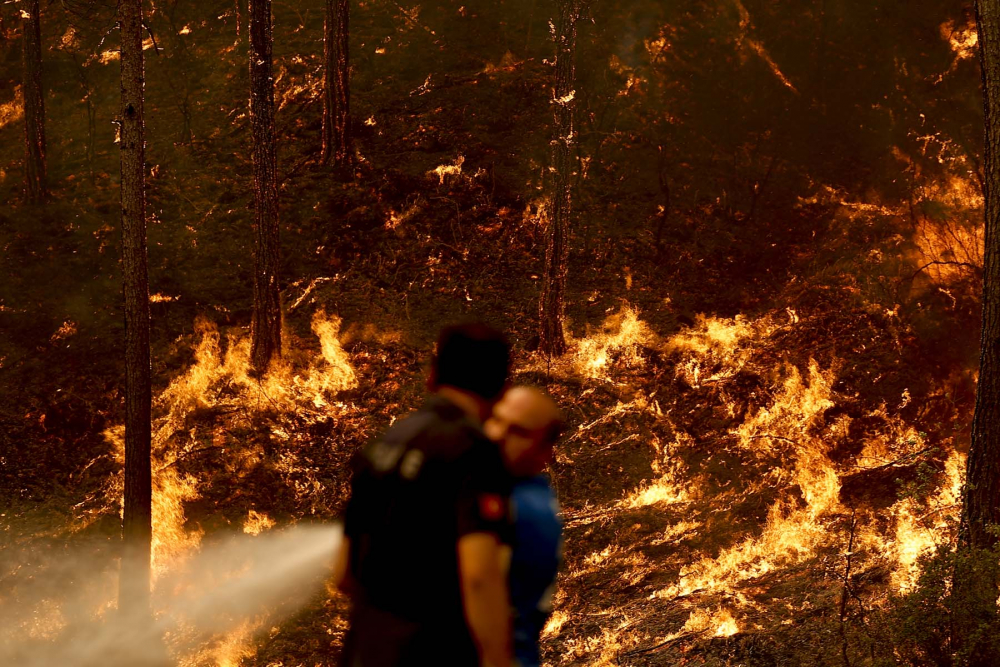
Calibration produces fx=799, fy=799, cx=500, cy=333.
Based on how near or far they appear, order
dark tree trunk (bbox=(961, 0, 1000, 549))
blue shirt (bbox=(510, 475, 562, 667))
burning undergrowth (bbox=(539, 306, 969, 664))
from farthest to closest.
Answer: burning undergrowth (bbox=(539, 306, 969, 664)), dark tree trunk (bbox=(961, 0, 1000, 549)), blue shirt (bbox=(510, 475, 562, 667))

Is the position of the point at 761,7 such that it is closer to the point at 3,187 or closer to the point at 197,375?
the point at 197,375

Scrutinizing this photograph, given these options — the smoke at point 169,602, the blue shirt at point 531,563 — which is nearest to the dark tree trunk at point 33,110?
the smoke at point 169,602

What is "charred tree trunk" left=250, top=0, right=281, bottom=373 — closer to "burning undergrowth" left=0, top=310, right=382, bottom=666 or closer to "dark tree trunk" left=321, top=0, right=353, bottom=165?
"burning undergrowth" left=0, top=310, right=382, bottom=666

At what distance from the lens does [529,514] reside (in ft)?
9.30

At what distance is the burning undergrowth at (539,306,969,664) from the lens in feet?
29.0

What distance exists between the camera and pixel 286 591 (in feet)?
35.7

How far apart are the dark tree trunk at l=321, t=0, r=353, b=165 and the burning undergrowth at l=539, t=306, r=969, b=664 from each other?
8056 mm

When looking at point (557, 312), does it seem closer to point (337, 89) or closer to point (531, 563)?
point (337, 89)

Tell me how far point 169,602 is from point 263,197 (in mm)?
6668

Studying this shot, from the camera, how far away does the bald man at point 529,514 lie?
111 inches

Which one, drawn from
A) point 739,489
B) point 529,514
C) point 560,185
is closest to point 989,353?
point 739,489

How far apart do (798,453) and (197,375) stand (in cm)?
1010

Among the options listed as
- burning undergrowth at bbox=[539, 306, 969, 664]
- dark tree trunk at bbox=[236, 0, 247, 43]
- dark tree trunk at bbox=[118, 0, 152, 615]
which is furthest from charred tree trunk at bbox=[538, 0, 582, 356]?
dark tree trunk at bbox=[236, 0, 247, 43]

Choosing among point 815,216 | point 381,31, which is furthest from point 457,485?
point 381,31
